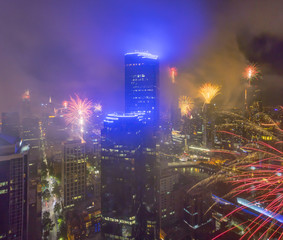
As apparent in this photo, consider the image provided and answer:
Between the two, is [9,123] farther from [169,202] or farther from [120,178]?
[169,202]

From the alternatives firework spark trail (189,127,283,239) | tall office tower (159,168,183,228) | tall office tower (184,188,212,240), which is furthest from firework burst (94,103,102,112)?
tall office tower (184,188,212,240)

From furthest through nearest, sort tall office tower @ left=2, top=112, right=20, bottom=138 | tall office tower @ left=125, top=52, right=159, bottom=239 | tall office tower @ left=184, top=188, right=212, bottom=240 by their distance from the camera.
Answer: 1. tall office tower @ left=125, top=52, right=159, bottom=239
2. tall office tower @ left=2, top=112, right=20, bottom=138
3. tall office tower @ left=184, top=188, right=212, bottom=240


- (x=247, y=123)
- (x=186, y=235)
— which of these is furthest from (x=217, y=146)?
(x=186, y=235)

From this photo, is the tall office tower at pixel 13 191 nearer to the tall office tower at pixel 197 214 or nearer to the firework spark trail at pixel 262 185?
the tall office tower at pixel 197 214

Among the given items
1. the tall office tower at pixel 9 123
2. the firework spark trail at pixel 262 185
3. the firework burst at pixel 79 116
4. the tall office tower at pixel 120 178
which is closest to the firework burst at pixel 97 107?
the firework burst at pixel 79 116

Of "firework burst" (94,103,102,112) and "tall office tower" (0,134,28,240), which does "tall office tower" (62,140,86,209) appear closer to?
"tall office tower" (0,134,28,240)

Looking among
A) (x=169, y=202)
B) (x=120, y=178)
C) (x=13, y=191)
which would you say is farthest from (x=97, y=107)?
(x=120, y=178)

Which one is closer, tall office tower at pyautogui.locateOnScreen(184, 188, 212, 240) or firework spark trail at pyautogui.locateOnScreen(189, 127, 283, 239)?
firework spark trail at pyautogui.locateOnScreen(189, 127, 283, 239)
